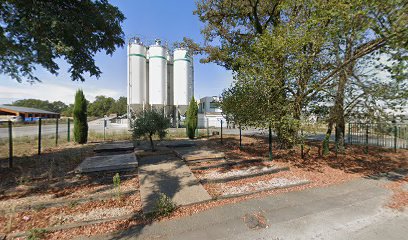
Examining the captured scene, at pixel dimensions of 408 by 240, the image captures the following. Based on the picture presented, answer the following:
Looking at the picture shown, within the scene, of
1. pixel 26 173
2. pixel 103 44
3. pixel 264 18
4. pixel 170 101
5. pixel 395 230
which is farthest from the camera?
pixel 170 101

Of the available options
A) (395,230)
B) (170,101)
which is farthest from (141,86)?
(395,230)

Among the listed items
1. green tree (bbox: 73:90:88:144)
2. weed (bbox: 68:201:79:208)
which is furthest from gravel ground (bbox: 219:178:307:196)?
green tree (bbox: 73:90:88:144)

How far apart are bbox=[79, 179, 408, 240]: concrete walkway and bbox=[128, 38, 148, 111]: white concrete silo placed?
68.2 feet

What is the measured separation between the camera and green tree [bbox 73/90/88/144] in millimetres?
11148

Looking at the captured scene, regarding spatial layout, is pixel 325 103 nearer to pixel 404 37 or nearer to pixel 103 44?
pixel 404 37

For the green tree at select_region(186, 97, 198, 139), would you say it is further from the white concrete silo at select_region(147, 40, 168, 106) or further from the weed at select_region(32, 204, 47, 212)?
the weed at select_region(32, 204, 47, 212)

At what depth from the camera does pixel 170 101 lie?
25.2m

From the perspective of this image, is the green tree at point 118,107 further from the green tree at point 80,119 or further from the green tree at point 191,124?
the green tree at point 80,119

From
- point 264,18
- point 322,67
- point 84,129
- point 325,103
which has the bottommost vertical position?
point 84,129

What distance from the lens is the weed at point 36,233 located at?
2.97 metres

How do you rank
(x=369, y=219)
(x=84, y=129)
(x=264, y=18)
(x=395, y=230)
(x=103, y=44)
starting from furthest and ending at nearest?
(x=84, y=129), (x=264, y=18), (x=103, y=44), (x=369, y=219), (x=395, y=230)

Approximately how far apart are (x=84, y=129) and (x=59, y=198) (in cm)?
831

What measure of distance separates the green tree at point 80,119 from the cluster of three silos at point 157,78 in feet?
35.7

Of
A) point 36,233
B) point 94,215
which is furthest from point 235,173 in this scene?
point 36,233
